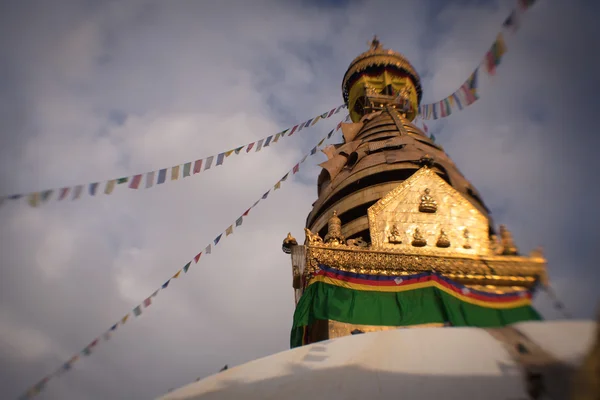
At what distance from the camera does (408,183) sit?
670cm

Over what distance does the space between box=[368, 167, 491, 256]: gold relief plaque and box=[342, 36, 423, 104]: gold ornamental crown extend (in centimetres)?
1201

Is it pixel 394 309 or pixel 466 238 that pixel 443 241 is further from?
pixel 394 309

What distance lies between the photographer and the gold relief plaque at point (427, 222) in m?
5.66

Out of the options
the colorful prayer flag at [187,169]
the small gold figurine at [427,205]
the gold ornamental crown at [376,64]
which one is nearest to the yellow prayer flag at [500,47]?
the small gold figurine at [427,205]

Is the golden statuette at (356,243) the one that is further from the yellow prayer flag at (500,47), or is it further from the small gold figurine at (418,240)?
the yellow prayer flag at (500,47)

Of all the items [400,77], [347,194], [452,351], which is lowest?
[452,351]

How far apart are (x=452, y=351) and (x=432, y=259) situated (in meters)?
3.13

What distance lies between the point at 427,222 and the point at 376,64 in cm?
1304

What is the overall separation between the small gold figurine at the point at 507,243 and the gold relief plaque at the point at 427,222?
28 centimetres

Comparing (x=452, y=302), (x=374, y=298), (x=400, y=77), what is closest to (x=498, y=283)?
(x=452, y=302)

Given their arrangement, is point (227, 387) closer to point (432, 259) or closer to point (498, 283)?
point (432, 259)

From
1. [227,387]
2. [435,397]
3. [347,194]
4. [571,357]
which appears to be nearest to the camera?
[571,357]

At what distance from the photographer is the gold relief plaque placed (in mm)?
5664

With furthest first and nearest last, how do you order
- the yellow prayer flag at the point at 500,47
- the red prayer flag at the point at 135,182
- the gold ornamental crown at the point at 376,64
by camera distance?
the gold ornamental crown at the point at 376,64 → the red prayer flag at the point at 135,182 → the yellow prayer flag at the point at 500,47
